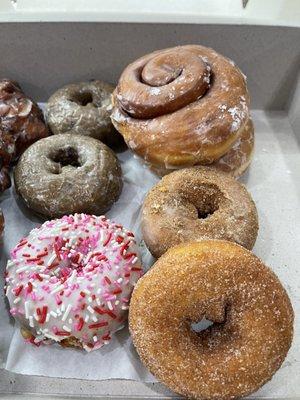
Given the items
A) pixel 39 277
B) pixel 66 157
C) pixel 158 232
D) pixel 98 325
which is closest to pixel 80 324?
pixel 98 325

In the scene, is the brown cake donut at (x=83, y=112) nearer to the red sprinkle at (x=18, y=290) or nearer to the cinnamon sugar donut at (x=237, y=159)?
the cinnamon sugar donut at (x=237, y=159)

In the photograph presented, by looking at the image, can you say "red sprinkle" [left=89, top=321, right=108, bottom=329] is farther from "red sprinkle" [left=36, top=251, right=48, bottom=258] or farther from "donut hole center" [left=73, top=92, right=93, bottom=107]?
"donut hole center" [left=73, top=92, right=93, bottom=107]

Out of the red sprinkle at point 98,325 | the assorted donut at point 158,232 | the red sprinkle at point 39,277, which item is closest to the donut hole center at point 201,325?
the assorted donut at point 158,232

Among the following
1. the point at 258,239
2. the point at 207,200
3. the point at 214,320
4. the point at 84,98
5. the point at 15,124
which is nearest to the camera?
the point at 214,320

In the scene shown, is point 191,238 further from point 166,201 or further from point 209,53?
point 209,53

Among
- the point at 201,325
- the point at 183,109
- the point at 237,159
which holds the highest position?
the point at 183,109

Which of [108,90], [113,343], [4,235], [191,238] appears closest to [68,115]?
[108,90]

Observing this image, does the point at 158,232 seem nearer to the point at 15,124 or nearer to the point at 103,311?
the point at 103,311

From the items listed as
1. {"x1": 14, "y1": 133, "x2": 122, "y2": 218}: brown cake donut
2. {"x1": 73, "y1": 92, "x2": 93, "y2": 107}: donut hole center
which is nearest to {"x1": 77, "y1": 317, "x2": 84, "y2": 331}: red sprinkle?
{"x1": 14, "y1": 133, "x2": 122, "y2": 218}: brown cake donut
